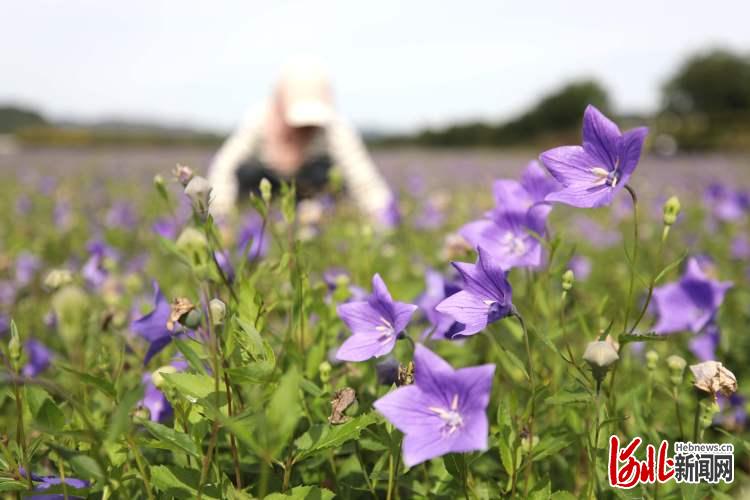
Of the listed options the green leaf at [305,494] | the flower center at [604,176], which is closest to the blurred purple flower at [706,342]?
the flower center at [604,176]

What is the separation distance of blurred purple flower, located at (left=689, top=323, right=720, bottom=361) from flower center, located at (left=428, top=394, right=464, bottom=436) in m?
1.34

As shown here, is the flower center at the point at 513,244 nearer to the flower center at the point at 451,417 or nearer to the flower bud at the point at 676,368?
the flower bud at the point at 676,368

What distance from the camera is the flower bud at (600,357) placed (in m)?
1.02

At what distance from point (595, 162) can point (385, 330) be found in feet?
1.74

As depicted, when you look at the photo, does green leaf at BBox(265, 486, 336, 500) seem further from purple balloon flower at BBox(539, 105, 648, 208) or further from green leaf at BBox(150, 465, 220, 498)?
purple balloon flower at BBox(539, 105, 648, 208)

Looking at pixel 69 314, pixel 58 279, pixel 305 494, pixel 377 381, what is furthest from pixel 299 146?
pixel 69 314

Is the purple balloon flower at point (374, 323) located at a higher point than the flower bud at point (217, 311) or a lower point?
lower

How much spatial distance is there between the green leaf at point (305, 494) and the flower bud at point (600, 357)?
51 centimetres

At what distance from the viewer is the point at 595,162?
1217 mm

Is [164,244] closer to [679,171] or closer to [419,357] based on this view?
[419,357]

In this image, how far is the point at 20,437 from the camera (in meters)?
1.26

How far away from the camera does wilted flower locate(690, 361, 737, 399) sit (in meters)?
1.24

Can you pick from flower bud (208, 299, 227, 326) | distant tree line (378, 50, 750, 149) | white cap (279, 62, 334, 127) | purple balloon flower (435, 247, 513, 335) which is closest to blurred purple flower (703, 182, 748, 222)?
white cap (279, 62, 334, 127)

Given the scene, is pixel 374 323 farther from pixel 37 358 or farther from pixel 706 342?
pixel 37 358
